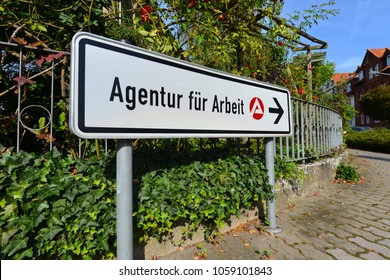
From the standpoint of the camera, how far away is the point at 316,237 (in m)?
2.75

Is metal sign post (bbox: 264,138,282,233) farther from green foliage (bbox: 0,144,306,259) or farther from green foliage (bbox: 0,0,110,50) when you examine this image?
green foliage (bbox: 0,0,110,50)

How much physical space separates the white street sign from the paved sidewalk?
1.15m

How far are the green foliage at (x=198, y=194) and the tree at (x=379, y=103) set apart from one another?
31.2 meters

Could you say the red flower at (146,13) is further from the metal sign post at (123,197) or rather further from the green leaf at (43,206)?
the green leaf at (43,206)

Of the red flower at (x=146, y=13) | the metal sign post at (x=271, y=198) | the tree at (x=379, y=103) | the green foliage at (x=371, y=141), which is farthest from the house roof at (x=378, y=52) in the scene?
the red flower at (x=146, y=13)

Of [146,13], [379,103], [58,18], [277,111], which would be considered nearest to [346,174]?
[277,111]

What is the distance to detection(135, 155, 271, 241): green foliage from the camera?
82.0 inches

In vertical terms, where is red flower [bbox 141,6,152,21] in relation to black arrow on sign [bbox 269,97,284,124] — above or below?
above

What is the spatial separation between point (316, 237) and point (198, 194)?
4.87 feet

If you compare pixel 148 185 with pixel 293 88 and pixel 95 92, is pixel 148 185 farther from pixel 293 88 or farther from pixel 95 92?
pixel 293 88

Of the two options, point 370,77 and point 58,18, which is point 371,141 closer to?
point 58,18

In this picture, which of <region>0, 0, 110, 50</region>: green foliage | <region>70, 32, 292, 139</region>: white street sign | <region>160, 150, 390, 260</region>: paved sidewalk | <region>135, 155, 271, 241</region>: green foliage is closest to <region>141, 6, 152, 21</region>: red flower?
<region>0, 0, 110, 50</region>: green foliage

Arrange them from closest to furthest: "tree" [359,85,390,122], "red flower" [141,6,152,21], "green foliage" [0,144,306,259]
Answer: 1. "green foliage" [0,144,306,259]
2. "red flower" [141,6,152,21]
3. "tree" [359,85,390,122]

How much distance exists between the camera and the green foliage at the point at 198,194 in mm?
2082
